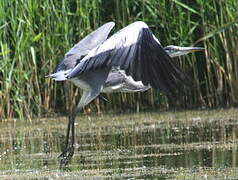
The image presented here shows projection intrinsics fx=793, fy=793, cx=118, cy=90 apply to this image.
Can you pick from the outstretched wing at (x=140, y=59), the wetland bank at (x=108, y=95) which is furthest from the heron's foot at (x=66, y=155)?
the wetland bank at (x=108, y=95)

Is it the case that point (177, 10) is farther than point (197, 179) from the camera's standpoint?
Yes

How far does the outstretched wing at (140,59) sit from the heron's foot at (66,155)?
0.74 metres

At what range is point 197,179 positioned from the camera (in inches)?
210

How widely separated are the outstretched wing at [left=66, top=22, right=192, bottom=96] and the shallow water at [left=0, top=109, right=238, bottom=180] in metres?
0.67

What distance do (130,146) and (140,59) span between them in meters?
1.44

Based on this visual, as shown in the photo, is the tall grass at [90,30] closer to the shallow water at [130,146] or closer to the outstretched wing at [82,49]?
the shallow water at [130,146]

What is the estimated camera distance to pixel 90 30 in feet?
33.3

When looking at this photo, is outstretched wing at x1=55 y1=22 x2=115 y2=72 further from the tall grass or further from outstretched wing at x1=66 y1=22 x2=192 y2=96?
the tall grass

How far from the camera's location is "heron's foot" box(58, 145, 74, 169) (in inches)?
261

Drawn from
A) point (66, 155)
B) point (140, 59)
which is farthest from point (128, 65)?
point (66, 155)

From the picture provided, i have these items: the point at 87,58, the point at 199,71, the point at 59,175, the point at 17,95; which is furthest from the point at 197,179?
the point at 199,71

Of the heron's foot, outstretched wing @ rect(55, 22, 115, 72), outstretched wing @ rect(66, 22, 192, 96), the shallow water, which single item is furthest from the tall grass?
outstretched wing @ rect(66, 22, 192, 96)

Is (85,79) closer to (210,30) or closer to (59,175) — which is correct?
(59,175)

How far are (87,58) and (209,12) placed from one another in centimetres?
383
